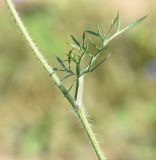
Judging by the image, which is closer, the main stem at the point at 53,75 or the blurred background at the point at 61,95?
the main stem at the point at 53,75

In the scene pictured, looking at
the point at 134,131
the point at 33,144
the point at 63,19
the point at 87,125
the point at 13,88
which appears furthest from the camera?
the point at 63,19

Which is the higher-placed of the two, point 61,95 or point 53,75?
point 53,75

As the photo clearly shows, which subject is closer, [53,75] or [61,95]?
[53,75]

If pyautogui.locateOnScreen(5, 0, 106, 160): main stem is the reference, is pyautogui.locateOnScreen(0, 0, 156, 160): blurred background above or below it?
below

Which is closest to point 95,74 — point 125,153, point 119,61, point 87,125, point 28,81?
point 119,61

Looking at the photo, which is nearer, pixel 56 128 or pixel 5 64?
pixel 56 128

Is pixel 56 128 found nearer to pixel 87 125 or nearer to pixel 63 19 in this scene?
pixel 63 19

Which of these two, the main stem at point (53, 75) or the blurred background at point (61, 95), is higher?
the main stem at point (53, 75)

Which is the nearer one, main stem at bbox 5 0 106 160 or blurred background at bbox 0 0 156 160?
Answer: main stem at bbox 5 0 106 160
